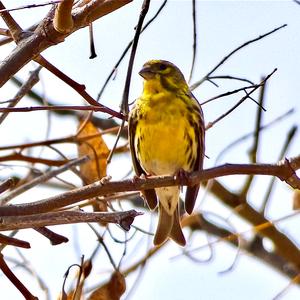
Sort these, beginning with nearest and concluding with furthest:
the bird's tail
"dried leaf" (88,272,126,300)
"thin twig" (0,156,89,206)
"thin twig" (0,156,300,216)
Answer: "thin twig" (0,156,300,216) → "dried leaf" (88,272,126,300) → "thin twig" (0,156,89,206) → the bird's tail

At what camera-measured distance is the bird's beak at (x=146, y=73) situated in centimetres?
464

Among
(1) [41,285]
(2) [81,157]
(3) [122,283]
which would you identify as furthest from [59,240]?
(2) [81,157]

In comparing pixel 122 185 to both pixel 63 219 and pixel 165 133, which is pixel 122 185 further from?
pixel 165 133

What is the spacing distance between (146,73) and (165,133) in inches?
17.7

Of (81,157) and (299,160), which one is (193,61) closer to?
(81,157)

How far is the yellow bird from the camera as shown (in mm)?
4359

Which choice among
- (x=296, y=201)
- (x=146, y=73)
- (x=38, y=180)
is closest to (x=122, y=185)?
(x=38, y=180)

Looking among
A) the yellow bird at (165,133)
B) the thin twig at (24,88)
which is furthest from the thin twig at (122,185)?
the yellow bird at (165,133)

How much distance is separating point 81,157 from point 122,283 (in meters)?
0.84

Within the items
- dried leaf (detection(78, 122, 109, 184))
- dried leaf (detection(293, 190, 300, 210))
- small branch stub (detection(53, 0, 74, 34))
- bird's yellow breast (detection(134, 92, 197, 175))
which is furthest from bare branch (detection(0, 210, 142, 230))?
bird's yellow breast (detection(134, 92, 197, 175))

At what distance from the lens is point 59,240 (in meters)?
2.46

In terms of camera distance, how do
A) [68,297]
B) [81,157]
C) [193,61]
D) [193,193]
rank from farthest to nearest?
[193,193] < [81,157] < [193,61] < [68,297]

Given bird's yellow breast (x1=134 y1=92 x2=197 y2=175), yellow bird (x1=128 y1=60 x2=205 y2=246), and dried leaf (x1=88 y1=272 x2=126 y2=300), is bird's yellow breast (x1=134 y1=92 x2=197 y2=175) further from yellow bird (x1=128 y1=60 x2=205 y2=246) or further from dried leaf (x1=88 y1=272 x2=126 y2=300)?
dried leaf (x1=88 y1=272 x2=126 y2=300)

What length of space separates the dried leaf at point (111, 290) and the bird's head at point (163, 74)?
1728mm
